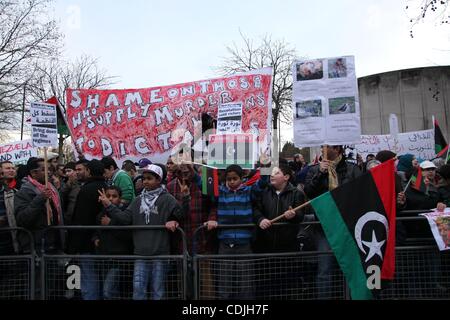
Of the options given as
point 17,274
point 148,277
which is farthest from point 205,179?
point 17,274

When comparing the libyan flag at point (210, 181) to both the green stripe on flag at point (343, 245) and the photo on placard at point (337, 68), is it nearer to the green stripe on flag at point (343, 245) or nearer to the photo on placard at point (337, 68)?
the green stripe on flag at point (343, 245)

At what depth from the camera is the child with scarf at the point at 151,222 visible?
559 cm

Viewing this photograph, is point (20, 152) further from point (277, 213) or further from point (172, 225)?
point (277, 213)

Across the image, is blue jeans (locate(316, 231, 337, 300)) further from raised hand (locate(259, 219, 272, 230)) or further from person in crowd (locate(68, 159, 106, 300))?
person in crowd (locate(68, 159, 106, 300))

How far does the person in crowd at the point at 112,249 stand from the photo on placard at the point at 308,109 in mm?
2416

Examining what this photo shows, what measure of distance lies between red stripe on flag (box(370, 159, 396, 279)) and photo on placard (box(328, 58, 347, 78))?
1189 millimetres

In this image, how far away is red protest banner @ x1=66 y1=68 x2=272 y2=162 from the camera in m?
9.66

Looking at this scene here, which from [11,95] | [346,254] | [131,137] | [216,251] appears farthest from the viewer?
[11,95]

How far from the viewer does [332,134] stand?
5711mm

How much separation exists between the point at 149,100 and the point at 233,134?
3985 mm

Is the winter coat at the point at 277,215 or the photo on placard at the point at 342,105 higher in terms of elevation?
the photo on placard at the point at 342,105

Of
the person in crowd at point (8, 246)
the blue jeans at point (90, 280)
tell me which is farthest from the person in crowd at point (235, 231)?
the person in crowd at point (8, 246)

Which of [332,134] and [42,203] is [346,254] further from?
[42,203]
